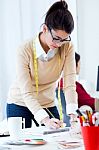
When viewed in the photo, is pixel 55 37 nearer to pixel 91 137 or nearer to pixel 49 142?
pixel 49 142

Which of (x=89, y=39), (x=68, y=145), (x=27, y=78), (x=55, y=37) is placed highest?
(x=89, y=39)

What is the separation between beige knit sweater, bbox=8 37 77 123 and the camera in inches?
69.7

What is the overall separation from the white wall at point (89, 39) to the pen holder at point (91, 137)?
7.49 feet

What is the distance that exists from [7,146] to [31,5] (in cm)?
206

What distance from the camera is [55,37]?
67.6 inches

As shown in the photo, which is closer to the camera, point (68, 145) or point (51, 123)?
point (68, 145)

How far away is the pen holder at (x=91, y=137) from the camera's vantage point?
A: 1.17m

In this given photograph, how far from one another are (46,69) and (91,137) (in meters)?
0.78

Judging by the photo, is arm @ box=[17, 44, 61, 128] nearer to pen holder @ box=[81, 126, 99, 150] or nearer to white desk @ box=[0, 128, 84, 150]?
white desk @ box=[0, 128, 84, 150]

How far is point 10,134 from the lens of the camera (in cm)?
155

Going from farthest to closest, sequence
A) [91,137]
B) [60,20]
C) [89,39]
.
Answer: [89,39], [60,20], [91,137]

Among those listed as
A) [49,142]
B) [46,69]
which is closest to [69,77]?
[46,69]

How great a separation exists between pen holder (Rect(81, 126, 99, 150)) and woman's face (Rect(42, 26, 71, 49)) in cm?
67

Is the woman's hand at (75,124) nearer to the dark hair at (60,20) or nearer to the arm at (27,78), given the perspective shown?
the arm at (27,78)
